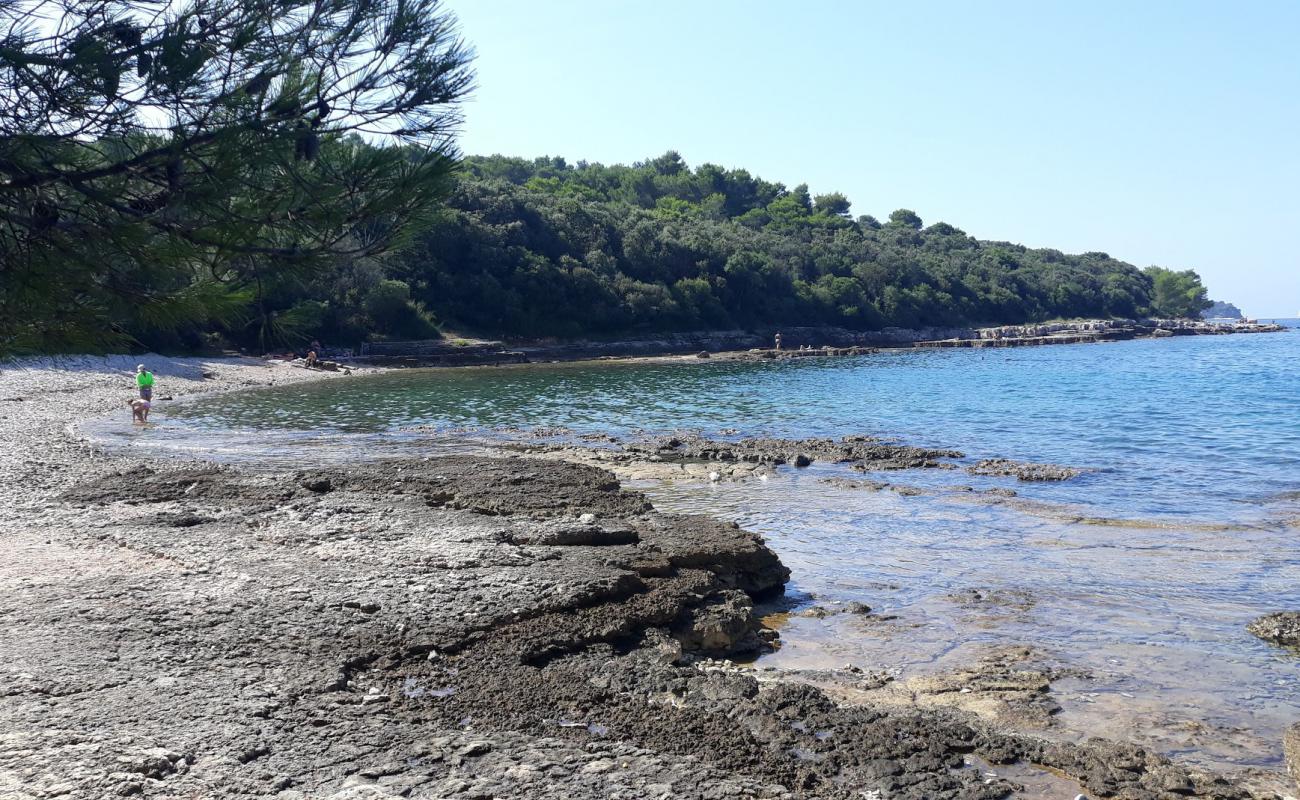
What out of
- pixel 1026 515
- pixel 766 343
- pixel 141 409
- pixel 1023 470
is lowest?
pixel 1026 515

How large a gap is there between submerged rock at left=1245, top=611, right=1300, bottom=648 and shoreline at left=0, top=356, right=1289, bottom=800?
11.2 feet

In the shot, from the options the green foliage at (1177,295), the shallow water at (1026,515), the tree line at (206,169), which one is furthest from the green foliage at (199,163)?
the green foliage at (1177,295)

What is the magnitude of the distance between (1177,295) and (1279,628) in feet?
436

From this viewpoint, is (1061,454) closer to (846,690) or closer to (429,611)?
(846,690)

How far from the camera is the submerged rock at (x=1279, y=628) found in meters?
8.21

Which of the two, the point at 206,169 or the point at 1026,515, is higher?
the point at 206,169

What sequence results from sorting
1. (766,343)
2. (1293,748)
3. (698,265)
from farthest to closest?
(698,265), (766,343), (1293,748)

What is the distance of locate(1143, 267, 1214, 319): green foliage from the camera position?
12481 centimetres

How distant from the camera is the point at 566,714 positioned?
5820 mm

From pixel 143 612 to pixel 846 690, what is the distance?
5.10 m

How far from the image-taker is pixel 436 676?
6.30m

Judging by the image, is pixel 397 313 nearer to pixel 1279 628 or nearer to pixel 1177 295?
pixel 1279 628

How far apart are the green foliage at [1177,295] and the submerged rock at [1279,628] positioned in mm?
127785

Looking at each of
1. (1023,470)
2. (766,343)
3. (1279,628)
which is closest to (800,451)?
(1023,470)
